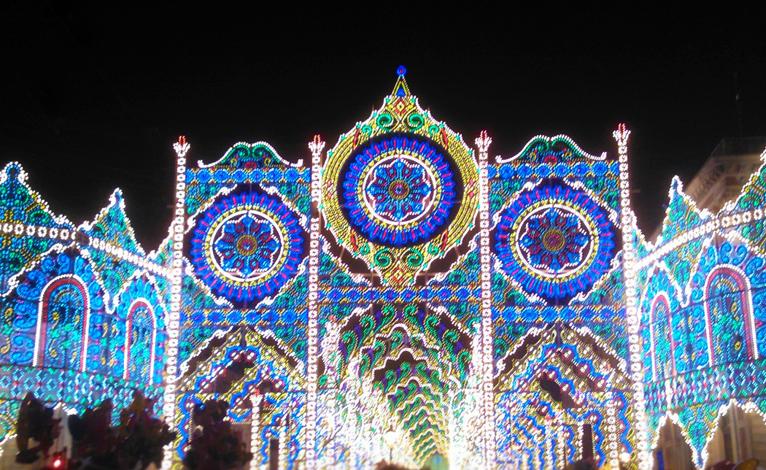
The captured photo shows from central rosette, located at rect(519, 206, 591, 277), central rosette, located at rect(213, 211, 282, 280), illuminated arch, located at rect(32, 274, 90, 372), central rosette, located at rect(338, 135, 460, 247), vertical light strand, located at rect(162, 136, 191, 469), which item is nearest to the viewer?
illuminated arch, located at rect(32, 274, 90, 372)

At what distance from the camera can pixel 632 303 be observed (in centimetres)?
2620

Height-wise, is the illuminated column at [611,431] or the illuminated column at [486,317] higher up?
the illuminated column at [486,317]

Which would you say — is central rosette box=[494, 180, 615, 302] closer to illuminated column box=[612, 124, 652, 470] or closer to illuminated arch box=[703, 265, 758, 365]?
A: illuminated column box=[612, 124, 652, 470]

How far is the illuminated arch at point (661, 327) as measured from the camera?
25.9 meters

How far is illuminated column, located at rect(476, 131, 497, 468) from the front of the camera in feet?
84.9

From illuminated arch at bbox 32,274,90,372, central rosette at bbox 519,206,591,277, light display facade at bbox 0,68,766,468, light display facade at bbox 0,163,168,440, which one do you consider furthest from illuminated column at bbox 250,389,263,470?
central rosette at bbox 519,206,591,277

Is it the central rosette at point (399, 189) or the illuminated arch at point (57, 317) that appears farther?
the central rosette at point (399, 189)

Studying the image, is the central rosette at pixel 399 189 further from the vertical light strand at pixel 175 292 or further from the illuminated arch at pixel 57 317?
the illuminated arch at pixel 57 317

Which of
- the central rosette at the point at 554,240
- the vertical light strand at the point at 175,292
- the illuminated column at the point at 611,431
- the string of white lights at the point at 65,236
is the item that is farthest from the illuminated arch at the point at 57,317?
the illuminated column at the point at 611,431

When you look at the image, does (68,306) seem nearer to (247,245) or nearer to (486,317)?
(247,245)

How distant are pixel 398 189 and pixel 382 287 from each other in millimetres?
2455

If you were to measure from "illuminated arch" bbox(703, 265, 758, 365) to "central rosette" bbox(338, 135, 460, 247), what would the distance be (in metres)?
6.29

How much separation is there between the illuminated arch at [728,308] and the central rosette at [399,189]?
22.5 feet

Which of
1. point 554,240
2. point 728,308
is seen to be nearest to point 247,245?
point 554,240
